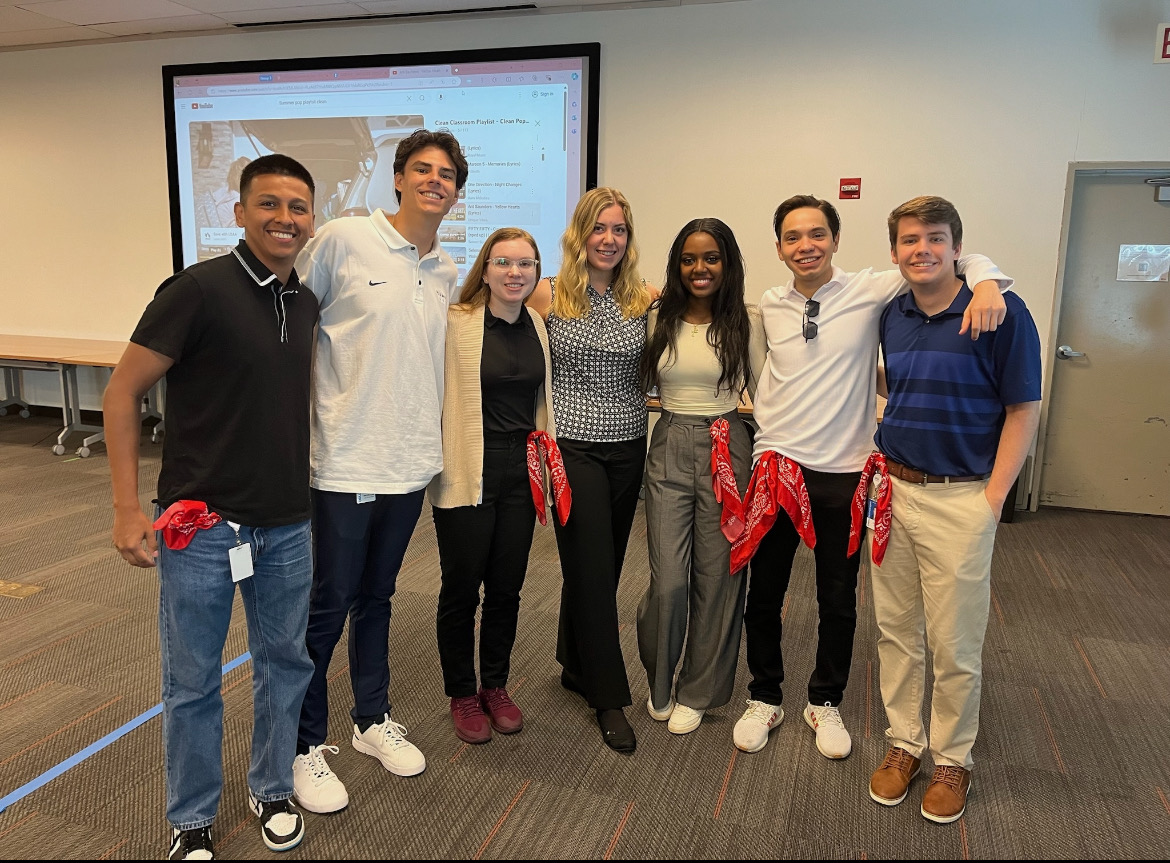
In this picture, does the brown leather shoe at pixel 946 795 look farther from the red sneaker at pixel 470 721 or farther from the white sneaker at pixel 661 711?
the red sneaker at pixel 470 721

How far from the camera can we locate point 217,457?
155 centimetres

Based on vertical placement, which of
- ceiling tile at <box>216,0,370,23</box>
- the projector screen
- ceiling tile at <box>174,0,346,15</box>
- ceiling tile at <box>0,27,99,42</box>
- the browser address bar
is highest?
ceiling tile at <box>0,27,99,42</box>

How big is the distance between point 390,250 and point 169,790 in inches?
49.6

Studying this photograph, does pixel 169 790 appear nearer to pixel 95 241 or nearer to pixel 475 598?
pixel 475 598

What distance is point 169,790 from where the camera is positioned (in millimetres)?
1658

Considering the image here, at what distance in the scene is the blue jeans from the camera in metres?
1.56

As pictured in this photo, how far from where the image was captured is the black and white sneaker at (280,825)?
69.2 inches

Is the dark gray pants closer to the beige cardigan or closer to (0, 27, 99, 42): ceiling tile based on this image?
the beige cardigan

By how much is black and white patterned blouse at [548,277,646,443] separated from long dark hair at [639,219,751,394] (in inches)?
2.1

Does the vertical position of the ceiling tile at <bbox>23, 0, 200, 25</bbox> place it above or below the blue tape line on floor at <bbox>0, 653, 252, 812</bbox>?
above

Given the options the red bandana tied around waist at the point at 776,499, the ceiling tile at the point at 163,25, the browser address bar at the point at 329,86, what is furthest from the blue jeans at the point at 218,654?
the ceiling tile at the point at 163,25

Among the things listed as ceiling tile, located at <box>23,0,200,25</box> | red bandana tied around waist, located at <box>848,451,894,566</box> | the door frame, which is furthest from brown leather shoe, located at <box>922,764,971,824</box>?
ceiling tile, located at <box>23,0,200,25</box>

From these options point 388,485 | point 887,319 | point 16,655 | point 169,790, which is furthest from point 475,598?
point 16,655

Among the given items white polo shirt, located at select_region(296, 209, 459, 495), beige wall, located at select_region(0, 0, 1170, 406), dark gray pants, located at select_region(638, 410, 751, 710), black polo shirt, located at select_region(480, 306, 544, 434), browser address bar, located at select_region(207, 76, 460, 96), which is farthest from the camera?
browser address bar, located at select_region(207, 76, 460, 96)
